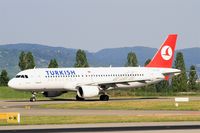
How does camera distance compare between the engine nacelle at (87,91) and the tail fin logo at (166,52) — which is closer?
the engine nacelle at (87,91)

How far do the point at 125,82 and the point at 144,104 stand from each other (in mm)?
14284

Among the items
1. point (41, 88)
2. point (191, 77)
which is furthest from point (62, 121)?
point (191, 77)

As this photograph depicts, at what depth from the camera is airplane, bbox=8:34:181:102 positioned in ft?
238

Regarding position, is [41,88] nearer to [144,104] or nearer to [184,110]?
[144,104]

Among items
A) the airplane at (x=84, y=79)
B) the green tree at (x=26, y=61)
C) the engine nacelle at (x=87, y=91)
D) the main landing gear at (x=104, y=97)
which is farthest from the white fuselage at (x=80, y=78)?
the green tree at (x=26, y=61)

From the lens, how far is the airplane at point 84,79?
7243 centimetres

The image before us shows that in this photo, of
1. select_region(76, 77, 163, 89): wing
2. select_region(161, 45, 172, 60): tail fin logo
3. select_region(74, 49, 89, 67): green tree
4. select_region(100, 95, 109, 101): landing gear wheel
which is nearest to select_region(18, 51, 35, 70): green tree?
select_region(74, 49, 89, 67): green tree

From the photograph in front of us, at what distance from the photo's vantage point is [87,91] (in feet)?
238

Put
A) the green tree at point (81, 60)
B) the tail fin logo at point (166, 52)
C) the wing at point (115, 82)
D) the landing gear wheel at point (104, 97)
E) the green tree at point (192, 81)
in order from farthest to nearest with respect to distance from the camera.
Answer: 1. the green tree at point (81, 60)
2. the green tree at point (192, 81)
3. the tail fin logo at point (166, 52)
4. the wing at point (115, 82)
5. the landing gear wheel at point (104, 97)

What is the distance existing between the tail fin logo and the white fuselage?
2861 mm

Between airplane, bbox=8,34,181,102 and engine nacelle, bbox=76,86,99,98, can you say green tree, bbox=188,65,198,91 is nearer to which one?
airplane, bbox=8,34,181,102

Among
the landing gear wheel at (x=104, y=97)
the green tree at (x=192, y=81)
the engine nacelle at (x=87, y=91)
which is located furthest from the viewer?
the green tree at (x=192, y=81)

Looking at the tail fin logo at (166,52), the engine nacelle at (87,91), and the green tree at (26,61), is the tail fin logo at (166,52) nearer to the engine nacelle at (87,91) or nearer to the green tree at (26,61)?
the engine nacelle at (87,91)

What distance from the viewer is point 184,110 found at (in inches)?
2083
